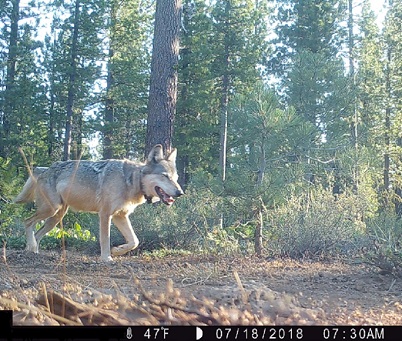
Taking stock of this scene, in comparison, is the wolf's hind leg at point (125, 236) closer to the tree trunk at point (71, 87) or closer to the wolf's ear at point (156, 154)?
the wolf's ear at point (156, 154)

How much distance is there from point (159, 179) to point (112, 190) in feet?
2.64

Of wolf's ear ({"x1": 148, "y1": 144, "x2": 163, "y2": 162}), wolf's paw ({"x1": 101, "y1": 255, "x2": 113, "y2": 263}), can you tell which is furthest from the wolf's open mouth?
wolf's paw ({"x1": 101, "y1": 255, "x2": 113, "y2": 263})

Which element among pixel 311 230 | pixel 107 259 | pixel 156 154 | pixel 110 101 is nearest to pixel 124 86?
pixel 110 101

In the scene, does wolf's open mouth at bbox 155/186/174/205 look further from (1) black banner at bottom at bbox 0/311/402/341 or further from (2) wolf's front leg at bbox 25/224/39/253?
(1) black banner at bottom at bbox 0/311/402/341

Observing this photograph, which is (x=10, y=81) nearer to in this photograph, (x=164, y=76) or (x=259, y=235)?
(x=164, y=76)

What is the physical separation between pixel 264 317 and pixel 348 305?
1737 mm

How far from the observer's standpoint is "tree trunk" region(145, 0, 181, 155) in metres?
12.7

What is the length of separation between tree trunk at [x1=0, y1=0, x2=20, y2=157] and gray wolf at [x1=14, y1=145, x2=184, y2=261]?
53.9 feet

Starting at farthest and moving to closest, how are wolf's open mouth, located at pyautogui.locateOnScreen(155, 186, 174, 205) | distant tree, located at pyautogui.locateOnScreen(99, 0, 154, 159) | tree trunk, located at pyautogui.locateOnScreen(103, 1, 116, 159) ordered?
1. tree trunk, located at pyautogui.locateOnScreen(103, 1, 116, 159)
2. distant tree, located at pyautogui.locateOnScreen(99, 0, 154, 159)
3. wolf's open mouth, located at pyautogui.locateOnScreen(155, 186, 174, 205)

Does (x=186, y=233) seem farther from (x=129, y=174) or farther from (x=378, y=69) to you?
(x=378, y=69)

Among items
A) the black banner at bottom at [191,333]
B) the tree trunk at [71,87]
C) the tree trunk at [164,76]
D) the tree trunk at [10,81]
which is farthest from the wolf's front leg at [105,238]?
the tree trunk at [71,87]

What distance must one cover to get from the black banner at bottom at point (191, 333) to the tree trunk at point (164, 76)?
9.68 m

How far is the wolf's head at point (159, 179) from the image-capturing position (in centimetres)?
902

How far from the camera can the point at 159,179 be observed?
9055mm
